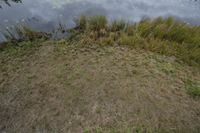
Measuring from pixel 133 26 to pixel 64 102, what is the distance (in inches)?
100

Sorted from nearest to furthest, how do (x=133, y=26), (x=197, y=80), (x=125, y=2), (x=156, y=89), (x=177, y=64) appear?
(x=156, y=89) < (x=197, y=80) < (x=177, y=64) < (x=133, y=26) < (x=125, y=2)

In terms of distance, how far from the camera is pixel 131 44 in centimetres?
553

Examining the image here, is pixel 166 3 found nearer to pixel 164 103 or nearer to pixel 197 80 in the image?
pixel 197 80

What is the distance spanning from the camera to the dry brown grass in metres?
3.84

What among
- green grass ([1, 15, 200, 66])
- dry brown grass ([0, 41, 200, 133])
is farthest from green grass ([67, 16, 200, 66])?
dry brown grass ([0, 41, 200, 133])

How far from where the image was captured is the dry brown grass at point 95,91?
3.84 m

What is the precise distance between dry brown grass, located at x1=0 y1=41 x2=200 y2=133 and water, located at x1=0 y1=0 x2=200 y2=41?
4.75 ft

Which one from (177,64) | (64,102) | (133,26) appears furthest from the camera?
(133,26)

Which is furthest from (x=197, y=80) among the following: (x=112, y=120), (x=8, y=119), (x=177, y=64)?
(x=8, y=119)

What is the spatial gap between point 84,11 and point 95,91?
3236 mm

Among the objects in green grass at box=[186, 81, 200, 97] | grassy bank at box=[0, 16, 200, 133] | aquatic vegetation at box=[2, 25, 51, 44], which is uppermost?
aquatic vegetation at box=[2, 25, 51, 44]

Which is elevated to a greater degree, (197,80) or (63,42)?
(63,42)

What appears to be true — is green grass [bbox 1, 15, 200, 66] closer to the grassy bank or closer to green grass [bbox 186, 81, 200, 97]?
the grassy bank

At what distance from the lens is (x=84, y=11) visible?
701cm
